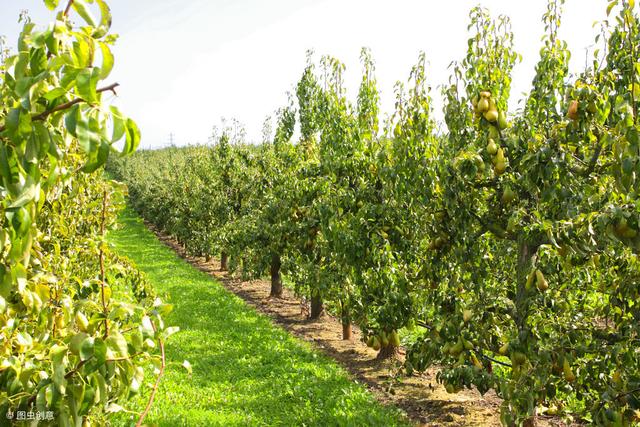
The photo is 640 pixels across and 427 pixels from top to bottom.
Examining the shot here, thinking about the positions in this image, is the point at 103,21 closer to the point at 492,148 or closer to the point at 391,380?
the point at 492,148

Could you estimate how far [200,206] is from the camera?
20453 millimetres

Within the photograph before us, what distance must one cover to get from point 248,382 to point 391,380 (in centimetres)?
234

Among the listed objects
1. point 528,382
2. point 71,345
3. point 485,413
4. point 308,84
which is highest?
point 308,84

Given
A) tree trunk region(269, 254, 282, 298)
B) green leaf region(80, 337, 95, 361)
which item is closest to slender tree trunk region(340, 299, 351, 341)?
tree trunk region(269, 254, 282, 298)

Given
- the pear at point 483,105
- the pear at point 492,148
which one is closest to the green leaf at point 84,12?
the pear at point 492,148

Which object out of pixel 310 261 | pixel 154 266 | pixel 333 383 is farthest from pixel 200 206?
pixel 333 383

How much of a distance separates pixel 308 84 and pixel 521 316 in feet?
32.4

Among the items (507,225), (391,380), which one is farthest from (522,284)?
(391,380)

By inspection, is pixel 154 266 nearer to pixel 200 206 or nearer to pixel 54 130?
pixel 200 206

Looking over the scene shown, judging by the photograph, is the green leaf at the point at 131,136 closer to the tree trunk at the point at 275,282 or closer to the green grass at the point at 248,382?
the green grass at the point at 248,382

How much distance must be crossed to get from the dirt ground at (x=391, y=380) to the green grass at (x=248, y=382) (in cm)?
35

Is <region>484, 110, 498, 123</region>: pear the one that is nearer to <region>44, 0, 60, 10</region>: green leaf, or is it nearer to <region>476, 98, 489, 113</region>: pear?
<region>476, 98, 489, 113</region>: pear

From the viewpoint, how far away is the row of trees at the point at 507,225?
3.68 metres

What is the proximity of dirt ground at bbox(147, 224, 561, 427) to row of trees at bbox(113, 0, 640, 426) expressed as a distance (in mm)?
1086
